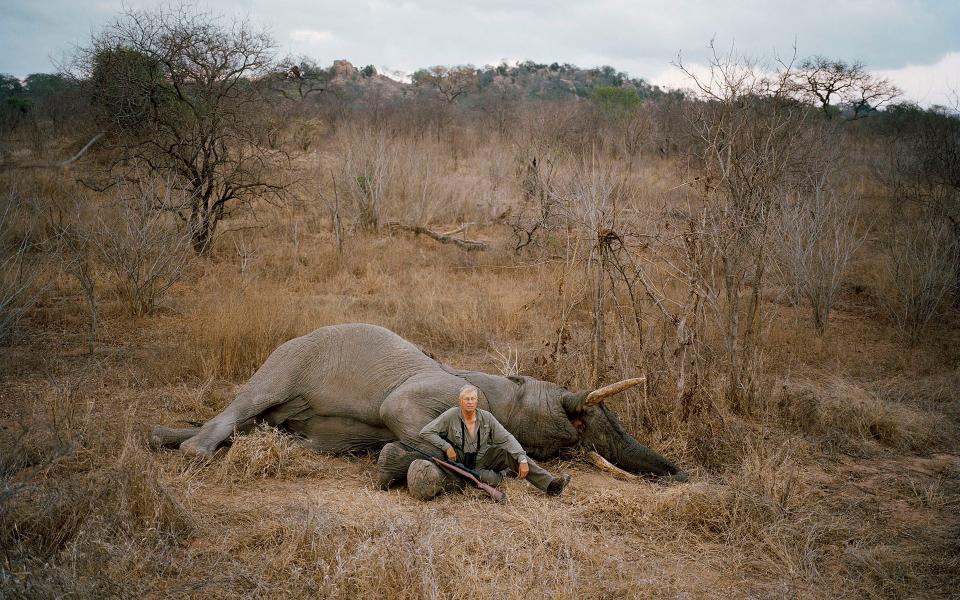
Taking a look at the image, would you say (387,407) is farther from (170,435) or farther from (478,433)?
(170,435)

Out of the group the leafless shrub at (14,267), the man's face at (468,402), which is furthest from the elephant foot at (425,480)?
the leafless shrub at (14,267)

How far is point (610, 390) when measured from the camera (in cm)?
468

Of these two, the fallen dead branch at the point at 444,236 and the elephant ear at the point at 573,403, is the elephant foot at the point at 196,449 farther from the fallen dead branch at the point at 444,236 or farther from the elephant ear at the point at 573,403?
the fallen dead branch at the point at 444,236

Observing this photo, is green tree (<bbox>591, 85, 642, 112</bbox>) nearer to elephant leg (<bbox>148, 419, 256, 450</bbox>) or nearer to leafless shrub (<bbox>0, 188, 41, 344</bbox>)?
leafless shrub (<bbox>0, 188, 41, 344</bbox>)

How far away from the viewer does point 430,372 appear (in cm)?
529

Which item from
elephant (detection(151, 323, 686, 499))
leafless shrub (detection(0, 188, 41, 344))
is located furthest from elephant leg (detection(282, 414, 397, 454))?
leafless shrub (detection(0, 188, 41, 344))

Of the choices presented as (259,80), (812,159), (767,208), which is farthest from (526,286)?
(259,80)

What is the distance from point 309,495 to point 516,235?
8.70 meters

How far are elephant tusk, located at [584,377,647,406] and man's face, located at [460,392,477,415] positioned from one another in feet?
2.57

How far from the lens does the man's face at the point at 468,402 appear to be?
4531 mm

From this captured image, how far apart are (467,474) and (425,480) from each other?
28 cm

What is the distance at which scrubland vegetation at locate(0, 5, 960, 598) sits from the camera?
3676 mm

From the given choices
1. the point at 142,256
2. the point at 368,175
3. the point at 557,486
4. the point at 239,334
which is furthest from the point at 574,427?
the point at 368,175

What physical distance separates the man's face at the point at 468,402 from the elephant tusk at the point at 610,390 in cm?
78
